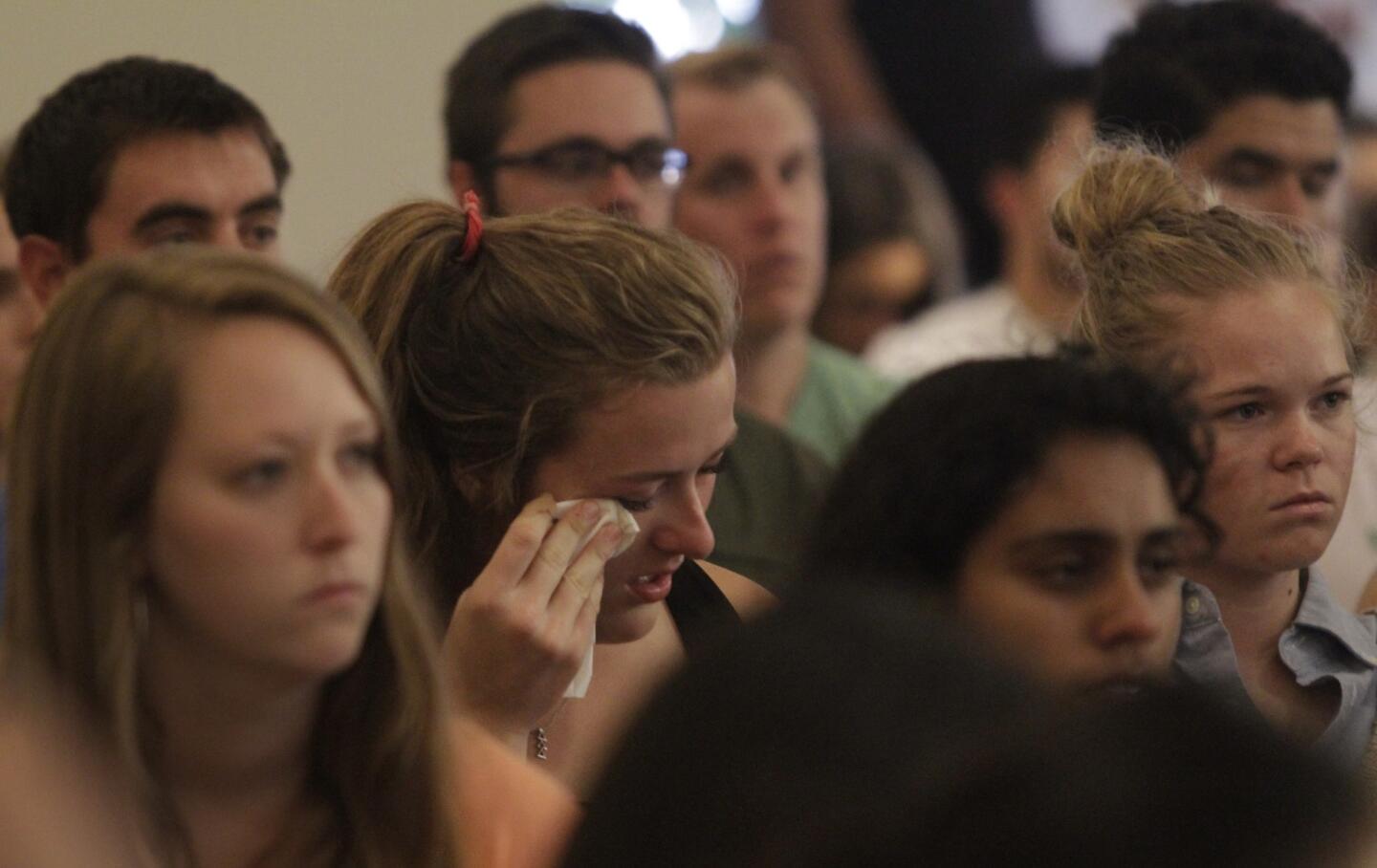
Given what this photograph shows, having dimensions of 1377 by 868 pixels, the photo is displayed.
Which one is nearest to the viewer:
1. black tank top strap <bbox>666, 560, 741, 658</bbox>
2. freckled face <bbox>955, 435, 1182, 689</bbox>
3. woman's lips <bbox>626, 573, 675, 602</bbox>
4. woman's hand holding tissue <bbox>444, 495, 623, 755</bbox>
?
freckled face <bbox>955, 435, 1182, 689</bbox>

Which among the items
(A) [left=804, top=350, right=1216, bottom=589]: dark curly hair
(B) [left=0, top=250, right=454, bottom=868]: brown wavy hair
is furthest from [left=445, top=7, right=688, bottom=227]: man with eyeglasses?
(B) [left=0, top=250, right=454, bottom=868]: brown wavy hair

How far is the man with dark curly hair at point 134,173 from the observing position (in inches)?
87.9

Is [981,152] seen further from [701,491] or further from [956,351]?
[701,491]

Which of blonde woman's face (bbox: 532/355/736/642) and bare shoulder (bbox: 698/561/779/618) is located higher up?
blonde woman's face (bbox: 532/355/736/642)

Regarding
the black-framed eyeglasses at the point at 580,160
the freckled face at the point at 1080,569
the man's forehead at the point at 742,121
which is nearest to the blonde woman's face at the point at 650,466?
the freckled face at the point at 1080,569

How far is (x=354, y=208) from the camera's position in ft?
12.1

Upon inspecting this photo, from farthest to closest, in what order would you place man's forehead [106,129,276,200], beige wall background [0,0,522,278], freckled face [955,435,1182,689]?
beige wall background [0,0,522,278], man's forehead [106,129,276,200], freckled face [955,435,1182,689]

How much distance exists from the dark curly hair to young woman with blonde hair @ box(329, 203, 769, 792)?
34cm

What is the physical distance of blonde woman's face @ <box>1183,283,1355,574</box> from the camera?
1790 mm

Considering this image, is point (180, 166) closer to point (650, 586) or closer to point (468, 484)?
point (468, 484)

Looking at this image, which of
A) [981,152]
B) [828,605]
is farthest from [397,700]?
[981,152]

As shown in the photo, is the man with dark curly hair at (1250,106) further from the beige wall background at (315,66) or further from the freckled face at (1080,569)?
the beige wall background at (315,66)

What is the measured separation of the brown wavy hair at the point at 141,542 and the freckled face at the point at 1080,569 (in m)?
0.43

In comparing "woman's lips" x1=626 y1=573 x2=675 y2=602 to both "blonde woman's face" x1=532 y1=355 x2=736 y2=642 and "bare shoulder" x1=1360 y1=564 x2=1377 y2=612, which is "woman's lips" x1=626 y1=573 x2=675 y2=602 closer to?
"blonde woman's face" x1=532 y1=355 x2=736 y2=642
